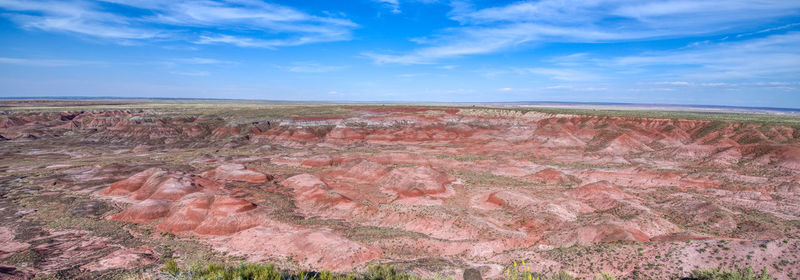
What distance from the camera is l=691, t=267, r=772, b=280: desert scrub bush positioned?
14.8 metres

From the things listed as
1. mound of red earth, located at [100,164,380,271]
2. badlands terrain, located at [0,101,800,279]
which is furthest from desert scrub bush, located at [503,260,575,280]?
mound of red earth, located at [100,164,380,271]

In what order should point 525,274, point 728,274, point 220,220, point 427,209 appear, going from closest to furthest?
point 728,274 < point 525,274 < point 220,220 < point 427,209

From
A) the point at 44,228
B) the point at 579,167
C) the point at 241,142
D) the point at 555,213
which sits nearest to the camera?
the point at 44,228

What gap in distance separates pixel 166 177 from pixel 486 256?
110 feet

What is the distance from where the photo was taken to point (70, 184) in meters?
40.4

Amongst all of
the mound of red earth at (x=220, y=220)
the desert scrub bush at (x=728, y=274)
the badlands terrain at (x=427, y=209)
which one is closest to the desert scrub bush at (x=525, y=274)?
the badlands terrain at (x=427, y=209)

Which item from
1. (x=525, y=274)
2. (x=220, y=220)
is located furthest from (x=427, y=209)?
(x=220, y=220)

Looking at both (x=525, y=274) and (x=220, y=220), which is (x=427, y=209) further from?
(x=220, y=220)

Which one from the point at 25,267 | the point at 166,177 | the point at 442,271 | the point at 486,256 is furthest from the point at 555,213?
the point at 166,177

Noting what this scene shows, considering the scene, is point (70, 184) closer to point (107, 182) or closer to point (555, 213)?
point (107, 182)

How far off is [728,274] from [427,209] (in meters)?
19.0

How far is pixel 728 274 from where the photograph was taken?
1505 centimetres

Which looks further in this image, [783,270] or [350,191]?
[350,191]

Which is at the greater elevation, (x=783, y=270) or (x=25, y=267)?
(x=783, y=270)
